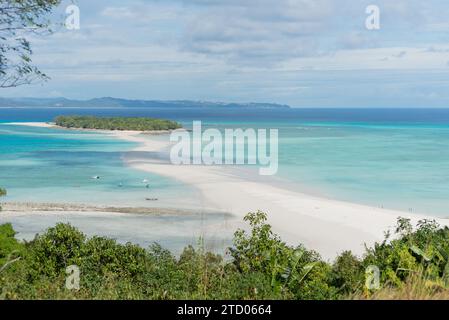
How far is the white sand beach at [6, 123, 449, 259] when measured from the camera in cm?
2348

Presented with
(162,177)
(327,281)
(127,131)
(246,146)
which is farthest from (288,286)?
(127,131)

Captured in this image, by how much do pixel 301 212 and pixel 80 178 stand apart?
18.0 metres

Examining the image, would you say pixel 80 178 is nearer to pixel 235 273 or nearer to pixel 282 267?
pixel 235 273

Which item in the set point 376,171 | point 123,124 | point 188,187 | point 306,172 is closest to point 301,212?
point 188,187

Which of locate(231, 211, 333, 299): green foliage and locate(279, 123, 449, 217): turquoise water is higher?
locate(231, 211, 333, 299): green foliage

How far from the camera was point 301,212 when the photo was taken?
28.6 meters

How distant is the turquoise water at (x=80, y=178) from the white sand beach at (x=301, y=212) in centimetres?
185

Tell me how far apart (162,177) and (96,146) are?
28.4 metres

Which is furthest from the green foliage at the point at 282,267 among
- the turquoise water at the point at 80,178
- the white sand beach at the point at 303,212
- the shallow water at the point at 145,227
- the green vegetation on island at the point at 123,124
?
the green vegetation on island at the point at 123,124

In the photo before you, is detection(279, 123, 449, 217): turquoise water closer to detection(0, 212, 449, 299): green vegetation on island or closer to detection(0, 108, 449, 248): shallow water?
detection(0, 108, 449, 248): shallow water

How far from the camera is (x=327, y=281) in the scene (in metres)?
8.41

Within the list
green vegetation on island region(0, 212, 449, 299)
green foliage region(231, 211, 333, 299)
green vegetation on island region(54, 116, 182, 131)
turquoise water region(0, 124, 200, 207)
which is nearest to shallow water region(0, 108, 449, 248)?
turquoise water region(0, 124, 200, 207)

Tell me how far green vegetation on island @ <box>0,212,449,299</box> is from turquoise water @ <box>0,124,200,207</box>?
19773mm
